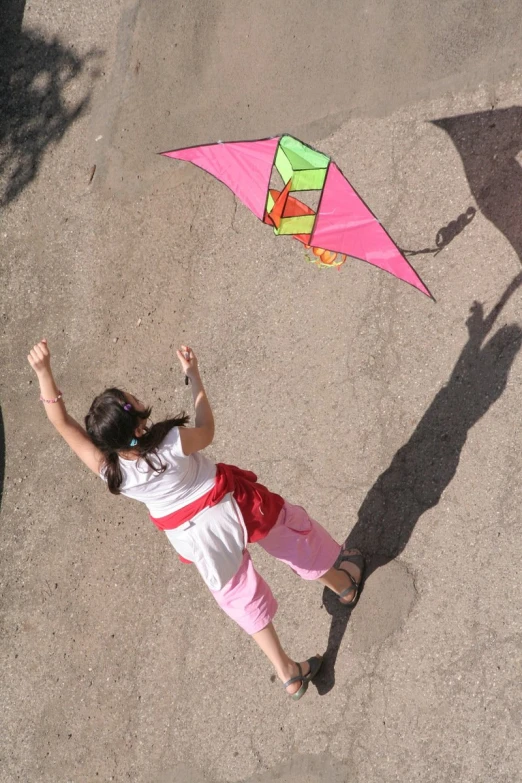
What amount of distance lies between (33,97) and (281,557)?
5.01 metres

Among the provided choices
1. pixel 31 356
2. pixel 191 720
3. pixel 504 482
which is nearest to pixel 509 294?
pixel 504 482

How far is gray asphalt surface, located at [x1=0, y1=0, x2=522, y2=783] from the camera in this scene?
4.03 meters

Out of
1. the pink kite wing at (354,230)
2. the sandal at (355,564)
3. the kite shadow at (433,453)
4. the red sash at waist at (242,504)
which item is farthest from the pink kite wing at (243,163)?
the sandal at (355,564)

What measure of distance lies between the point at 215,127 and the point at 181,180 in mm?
454

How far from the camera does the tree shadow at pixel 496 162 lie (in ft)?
14.2

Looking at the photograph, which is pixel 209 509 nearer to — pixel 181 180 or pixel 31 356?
pixel 31 356

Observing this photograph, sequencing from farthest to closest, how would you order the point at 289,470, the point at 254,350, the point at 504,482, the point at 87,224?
the point at 87,224, the point at 254,350, the point at 289,470, the point at 504,482

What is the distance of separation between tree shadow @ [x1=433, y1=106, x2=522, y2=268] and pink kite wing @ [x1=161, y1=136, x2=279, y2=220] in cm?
141

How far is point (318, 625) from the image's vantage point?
4.37m

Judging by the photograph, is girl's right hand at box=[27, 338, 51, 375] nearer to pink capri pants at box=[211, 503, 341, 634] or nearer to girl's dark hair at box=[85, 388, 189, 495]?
girl's dark hair at box=[85, 388, 189, 495]

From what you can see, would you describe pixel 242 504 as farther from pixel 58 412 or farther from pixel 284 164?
pixel 284 164

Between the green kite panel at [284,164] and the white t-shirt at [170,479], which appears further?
the green kite panel at [284,164]

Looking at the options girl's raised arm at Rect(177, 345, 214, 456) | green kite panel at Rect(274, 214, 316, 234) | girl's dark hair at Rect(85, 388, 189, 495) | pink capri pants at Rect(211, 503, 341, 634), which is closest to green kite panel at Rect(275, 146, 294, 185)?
green kite panel at Rect(274, 214, 316, 234)

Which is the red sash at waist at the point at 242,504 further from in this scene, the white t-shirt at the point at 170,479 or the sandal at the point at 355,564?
the sandal at the point at 355,564
